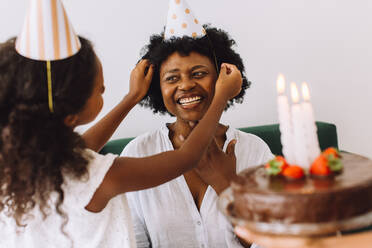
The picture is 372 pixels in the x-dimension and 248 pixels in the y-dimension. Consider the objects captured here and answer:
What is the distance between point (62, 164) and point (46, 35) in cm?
36

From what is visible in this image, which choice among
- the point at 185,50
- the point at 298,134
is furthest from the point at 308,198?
the point at 185,50

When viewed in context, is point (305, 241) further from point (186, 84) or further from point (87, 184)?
point (186, 84)

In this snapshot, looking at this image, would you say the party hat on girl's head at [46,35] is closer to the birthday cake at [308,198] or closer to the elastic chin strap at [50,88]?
the elastic chin strap at [50,88]

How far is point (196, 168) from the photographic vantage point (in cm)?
166

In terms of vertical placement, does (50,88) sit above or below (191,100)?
above

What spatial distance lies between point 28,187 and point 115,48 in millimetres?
1273

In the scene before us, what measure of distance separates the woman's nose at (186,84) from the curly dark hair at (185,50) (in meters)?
0.12

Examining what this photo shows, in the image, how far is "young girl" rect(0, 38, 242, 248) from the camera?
1.17 meters

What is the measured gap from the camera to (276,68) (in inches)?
102

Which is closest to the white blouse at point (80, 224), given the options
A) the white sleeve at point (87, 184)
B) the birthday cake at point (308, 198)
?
the white sleeve at point (87, 184)

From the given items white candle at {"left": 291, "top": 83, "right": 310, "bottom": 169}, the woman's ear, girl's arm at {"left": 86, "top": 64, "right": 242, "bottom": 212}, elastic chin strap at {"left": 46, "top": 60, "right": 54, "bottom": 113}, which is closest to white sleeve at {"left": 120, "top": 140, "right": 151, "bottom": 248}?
girl's arm at {"left": 86, "top": 64, "right": 242, "bottom": 212}

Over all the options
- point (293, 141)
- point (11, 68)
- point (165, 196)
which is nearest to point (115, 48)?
point (165, 196)

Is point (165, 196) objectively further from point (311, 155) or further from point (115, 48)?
point (115, 48)

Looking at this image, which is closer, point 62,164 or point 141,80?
point 62,164
